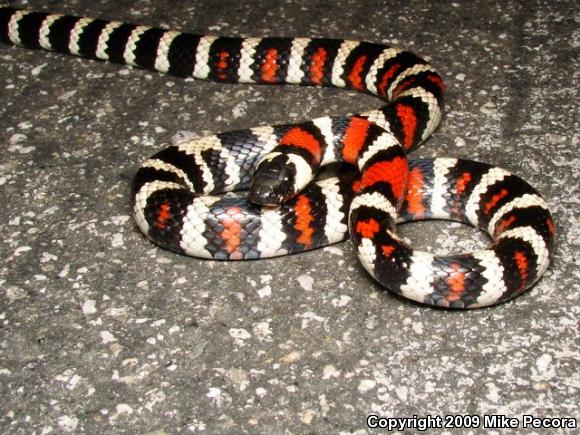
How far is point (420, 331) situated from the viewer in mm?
4223

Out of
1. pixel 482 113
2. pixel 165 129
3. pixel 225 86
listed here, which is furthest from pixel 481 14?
pixel 165 129

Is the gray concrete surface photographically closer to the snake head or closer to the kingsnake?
the kingsnake

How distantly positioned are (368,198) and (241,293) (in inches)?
35.9

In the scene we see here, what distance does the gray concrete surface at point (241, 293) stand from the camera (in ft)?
12.7

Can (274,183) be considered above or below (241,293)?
above

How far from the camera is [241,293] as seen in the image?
4.54 meters

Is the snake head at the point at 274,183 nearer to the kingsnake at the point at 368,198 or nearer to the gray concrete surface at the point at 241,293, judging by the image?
the kingsnake at the point at 368,198

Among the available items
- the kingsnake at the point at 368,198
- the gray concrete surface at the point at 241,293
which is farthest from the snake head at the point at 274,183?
the gray concrete surface at the point at 241,293

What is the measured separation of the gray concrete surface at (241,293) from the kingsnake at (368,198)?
0.14 m

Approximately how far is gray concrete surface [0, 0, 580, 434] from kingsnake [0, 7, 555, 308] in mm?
145

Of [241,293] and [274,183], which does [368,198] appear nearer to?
[274,183]

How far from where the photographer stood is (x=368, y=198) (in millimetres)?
4562

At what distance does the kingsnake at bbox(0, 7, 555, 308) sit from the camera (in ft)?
13.8

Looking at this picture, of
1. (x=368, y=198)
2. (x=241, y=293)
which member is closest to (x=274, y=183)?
(x=368, y=198)
